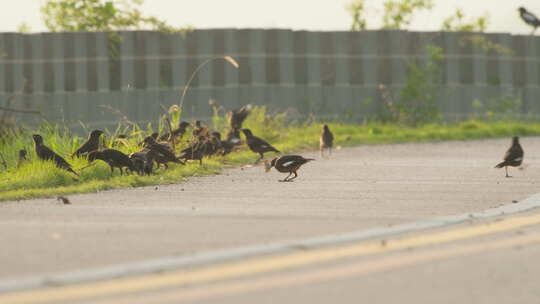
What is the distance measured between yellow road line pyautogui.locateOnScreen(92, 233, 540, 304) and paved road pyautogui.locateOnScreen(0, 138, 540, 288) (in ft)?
3.76

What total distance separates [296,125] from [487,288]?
2090 centimetres

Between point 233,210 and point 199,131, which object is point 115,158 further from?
point 233,210

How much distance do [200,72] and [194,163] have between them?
11256mm

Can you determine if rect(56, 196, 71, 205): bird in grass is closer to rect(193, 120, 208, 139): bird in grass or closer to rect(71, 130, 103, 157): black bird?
rect(71, 130, 103, 157): black bird

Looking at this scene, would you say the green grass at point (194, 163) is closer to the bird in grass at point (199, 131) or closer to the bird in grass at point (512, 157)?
the bird in grass at point (199, 131)

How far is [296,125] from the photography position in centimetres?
2770

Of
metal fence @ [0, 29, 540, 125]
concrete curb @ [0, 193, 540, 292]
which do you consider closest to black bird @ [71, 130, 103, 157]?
concrete curb @ [0, 193, 540, 292]

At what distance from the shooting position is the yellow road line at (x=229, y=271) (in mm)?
6543

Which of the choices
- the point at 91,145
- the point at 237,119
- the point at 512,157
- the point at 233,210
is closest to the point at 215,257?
the point at 233,210

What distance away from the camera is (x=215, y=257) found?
25.5 ft

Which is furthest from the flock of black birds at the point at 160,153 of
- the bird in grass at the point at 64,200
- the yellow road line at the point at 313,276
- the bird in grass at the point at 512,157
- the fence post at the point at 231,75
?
the fence post at the point at 231,75

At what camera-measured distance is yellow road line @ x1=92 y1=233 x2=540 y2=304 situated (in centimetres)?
643

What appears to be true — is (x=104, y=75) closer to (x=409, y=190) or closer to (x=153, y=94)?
(x=153, y=94)

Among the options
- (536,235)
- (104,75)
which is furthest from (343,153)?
(536,235)
